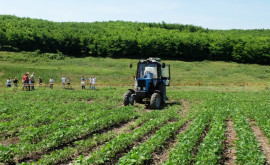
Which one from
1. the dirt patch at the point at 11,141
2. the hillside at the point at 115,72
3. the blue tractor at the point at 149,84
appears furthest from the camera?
the hillside at the point at 115,72

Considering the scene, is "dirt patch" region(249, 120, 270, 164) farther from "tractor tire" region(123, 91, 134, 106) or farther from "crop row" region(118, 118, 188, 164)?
"tractor tire" region(123, 91, 134, 106)

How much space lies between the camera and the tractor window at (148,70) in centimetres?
1668

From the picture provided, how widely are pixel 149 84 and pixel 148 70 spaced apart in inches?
34.3

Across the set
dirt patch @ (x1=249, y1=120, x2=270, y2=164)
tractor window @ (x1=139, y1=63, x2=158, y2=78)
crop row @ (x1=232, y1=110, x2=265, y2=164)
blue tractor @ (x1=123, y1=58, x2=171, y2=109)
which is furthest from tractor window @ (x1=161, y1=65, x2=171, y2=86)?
crop row @ (x1=232, y1=110, x2=265, y2=164)

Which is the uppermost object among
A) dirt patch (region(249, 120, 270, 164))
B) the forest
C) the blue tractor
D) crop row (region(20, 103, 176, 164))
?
the forest

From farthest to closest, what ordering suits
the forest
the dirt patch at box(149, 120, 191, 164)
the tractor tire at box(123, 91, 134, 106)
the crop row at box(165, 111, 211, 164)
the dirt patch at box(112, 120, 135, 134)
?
the forest
the tractor tire at box(123, 91, 134, 106)
the dirt patch at box(112, 120, 135, 134)
the dirt patch at box(149, 120, 191, 164)
the crop row at box(165, 111, 211, 164)

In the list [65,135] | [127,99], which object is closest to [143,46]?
[127,99]

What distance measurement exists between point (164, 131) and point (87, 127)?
114 inches

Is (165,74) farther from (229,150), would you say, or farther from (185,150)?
(185,150)

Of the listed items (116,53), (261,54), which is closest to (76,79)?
(116,53)

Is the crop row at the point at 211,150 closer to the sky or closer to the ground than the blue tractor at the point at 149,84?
closer to the ground

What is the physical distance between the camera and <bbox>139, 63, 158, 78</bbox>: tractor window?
54.7 feet

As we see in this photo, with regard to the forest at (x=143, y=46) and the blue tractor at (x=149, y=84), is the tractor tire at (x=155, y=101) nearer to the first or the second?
the blue tractor at (x=149, y=84)

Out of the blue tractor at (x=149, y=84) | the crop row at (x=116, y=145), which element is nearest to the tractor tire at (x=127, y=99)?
the blue tractor at (x=149, y=84)
